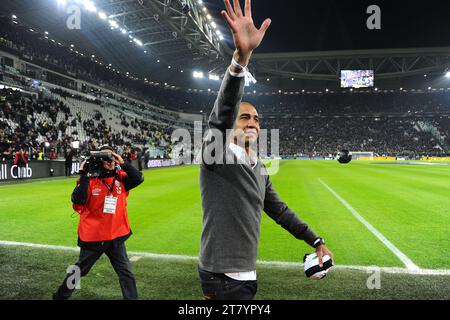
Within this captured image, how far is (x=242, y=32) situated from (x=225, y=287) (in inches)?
60.3

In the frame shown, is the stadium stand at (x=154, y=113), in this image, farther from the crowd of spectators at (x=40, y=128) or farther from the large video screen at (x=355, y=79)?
the large video screen at (x=355, y=79)

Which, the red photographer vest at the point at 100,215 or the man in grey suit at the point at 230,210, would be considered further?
the red photographer vest at the point at 100,215

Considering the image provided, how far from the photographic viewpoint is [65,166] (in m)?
22.2

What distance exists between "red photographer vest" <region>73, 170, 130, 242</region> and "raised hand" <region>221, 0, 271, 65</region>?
3004 millimetres

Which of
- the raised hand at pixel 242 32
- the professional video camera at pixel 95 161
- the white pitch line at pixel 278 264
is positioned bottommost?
the white pitch line at pixel 278 264

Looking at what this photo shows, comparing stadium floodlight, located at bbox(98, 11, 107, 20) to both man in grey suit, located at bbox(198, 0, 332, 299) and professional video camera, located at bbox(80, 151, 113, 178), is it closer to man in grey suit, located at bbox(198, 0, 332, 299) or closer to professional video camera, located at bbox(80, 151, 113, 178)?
professional video camera, located at bbox(80, 151, 113, 178)

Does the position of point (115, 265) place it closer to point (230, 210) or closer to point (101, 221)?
point (101, 221)

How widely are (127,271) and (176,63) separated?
41513mm

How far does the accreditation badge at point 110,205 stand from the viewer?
4397mm

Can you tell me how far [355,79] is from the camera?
47281 millimetres

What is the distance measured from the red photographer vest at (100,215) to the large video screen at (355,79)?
46.4m

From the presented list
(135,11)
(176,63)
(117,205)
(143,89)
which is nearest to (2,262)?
(117,205)

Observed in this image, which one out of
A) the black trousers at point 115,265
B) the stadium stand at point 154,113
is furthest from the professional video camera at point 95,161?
the stadium stand at point 154,113
